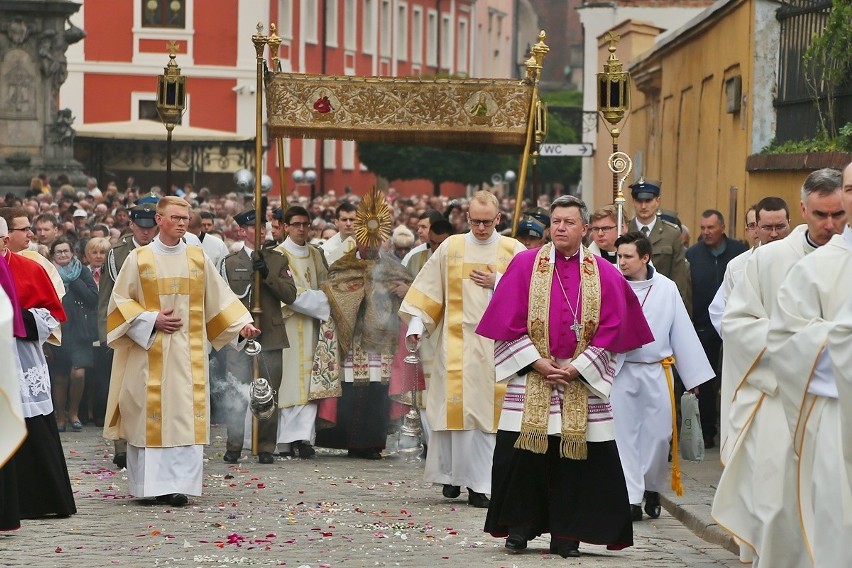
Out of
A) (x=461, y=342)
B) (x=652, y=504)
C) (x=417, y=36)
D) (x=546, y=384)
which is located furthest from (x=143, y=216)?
(x=417, y=36)

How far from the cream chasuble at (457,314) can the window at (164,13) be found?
123 ft

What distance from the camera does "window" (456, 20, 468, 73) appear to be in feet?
228

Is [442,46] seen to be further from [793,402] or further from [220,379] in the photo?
[793,402]

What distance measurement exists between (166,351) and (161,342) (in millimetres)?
64

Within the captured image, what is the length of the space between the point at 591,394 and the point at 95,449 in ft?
20.4

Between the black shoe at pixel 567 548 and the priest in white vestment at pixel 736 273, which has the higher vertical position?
the priest in white vestment at pixel 736 273

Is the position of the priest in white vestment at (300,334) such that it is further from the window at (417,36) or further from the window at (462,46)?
the window at (462,46)

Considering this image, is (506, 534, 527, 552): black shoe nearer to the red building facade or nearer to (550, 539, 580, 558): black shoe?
(550, 539, 580, 558): black shoe

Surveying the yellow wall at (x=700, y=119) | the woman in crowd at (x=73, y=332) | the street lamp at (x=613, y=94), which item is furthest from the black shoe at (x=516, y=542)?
the yellow wall at (x=700, y=119)

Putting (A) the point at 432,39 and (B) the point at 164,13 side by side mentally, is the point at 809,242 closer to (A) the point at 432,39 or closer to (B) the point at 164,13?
(B) the point at 164,13

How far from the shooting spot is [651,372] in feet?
36.1

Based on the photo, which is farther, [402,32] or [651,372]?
[402,32]

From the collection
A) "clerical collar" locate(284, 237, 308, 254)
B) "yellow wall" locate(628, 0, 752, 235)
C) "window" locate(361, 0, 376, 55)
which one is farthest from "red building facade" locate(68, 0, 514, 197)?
"clerical collar" locate(284, 237, 308, 254)

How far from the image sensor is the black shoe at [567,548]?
9.41 metres
